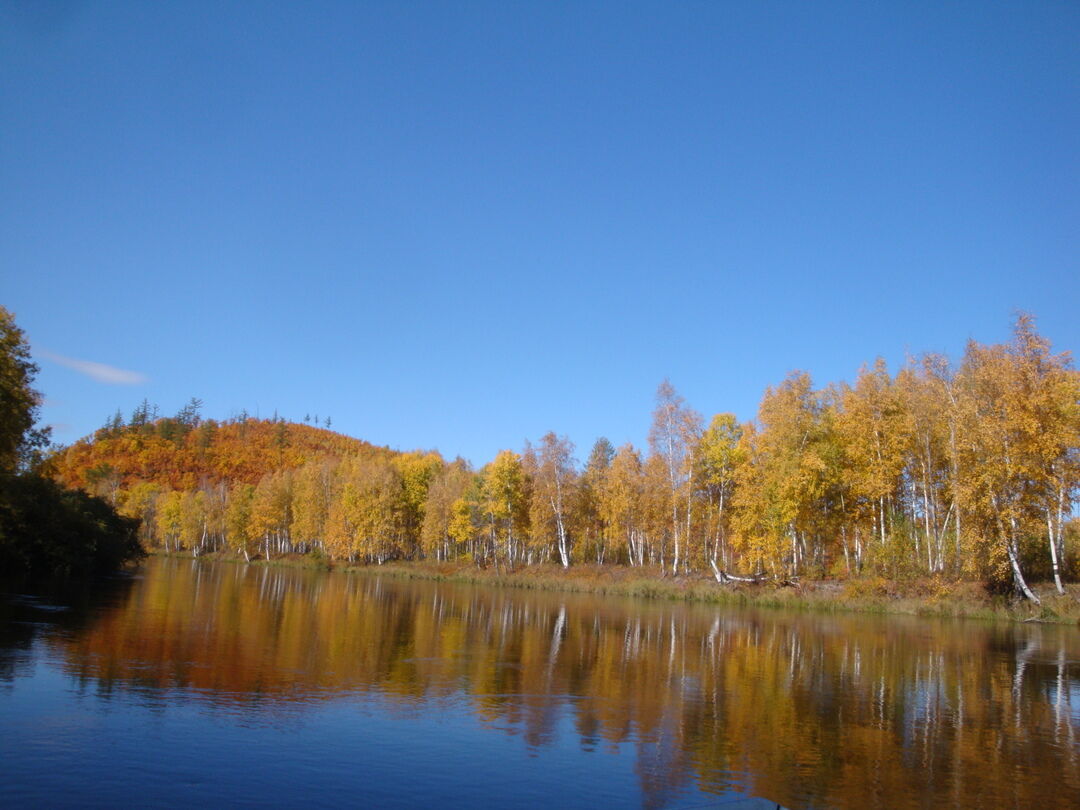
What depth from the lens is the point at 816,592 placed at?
44.2 meters

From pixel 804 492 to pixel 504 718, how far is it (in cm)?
3635

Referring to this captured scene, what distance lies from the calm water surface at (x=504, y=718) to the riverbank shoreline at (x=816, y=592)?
449 inches

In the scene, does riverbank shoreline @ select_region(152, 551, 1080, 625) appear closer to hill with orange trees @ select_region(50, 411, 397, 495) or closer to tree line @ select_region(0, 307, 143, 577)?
tree line @ select_region(0, 307, 143, 577)

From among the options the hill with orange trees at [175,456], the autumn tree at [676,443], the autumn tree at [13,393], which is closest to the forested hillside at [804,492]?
the autumn tree at [676,443]

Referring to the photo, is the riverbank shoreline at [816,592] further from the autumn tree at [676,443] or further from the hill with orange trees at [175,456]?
the hill with orange trees at [175,456]

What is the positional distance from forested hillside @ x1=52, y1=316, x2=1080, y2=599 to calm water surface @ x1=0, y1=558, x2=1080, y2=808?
11.5 meters

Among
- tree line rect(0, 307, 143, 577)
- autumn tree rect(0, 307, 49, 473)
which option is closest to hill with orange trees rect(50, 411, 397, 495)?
tree line rect(0, 307, 143, 577)

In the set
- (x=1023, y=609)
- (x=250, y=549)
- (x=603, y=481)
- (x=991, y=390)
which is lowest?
(x=250, y=549)

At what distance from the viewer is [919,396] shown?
4484cm

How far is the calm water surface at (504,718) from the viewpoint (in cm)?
921

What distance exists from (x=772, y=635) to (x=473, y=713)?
1920 cm

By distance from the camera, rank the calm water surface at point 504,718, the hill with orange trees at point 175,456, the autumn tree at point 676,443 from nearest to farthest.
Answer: the calm water surface at point 504,718
the autumn tree at point 676,443
the hill with orange trees at point 175,456

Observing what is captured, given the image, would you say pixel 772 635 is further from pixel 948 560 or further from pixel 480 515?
pixel 480 515

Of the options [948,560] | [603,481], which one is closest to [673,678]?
[948,560]
